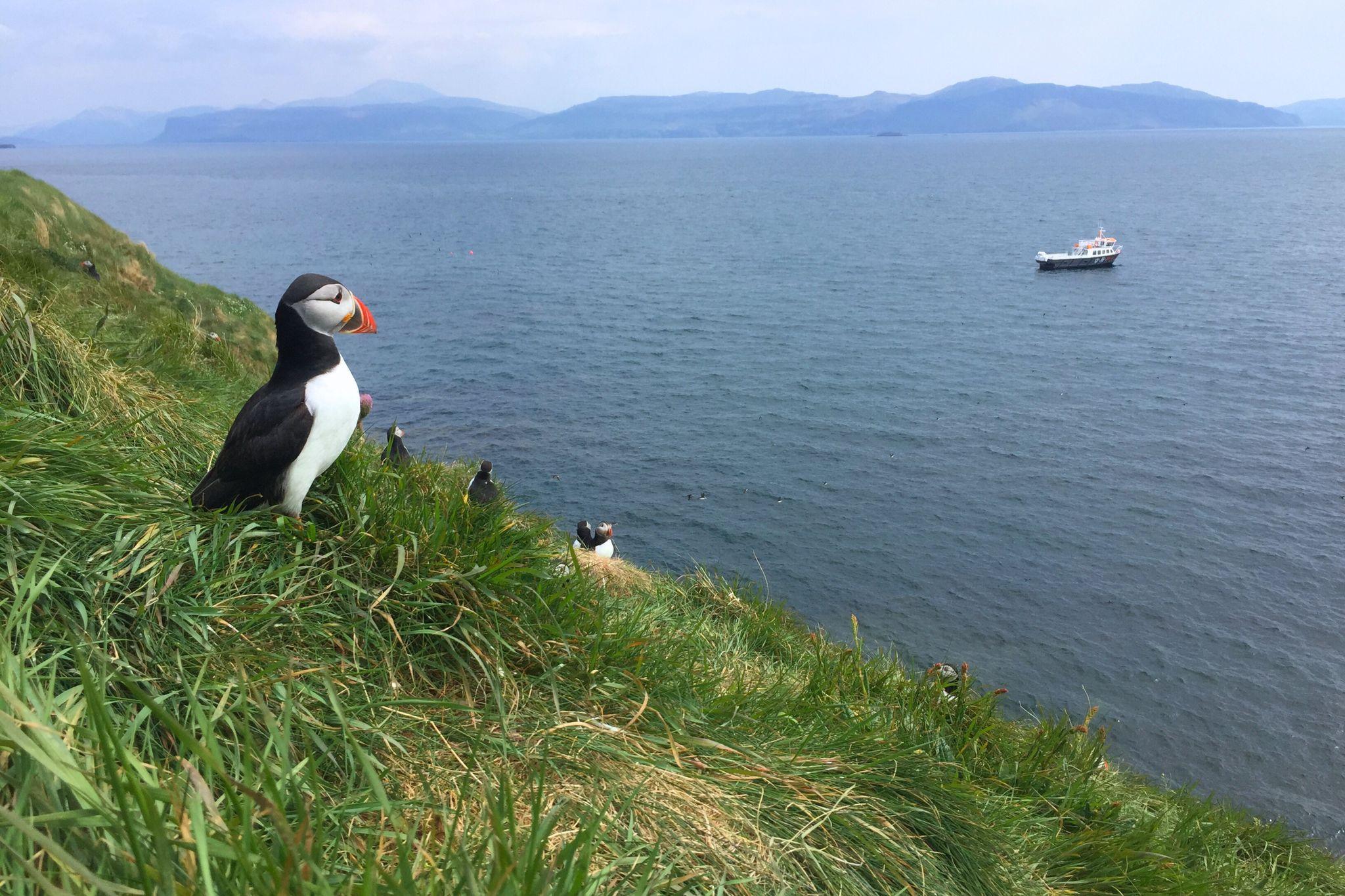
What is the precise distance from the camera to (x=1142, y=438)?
1538 inches

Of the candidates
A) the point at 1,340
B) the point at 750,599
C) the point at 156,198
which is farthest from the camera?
the point at 156,198

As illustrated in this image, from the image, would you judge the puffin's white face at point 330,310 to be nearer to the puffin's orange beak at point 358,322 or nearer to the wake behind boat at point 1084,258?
the puffin's orange beak at point 358,322

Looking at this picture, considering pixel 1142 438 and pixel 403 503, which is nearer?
pixel 403 503

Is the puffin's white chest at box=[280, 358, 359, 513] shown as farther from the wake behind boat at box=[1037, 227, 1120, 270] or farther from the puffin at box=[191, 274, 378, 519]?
the wake behind boat at box=[1037, 227, 1120, 270]

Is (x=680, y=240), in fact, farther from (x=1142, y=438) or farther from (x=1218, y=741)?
(x=1218, y=741)

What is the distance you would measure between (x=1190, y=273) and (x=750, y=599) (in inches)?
2979

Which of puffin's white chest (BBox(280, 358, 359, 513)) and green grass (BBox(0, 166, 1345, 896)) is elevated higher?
puffin's white chest (BBox(280, 358, 359, 513))

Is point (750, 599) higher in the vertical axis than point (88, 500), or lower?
lower

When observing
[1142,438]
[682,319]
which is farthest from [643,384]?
[1142,438]

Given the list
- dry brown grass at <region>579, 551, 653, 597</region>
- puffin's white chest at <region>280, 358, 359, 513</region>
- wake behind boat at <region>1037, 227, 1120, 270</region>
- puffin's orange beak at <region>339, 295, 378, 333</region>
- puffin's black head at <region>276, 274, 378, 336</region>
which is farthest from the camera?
wake behind boat at <region>1037, 227, 1120, 270</region>

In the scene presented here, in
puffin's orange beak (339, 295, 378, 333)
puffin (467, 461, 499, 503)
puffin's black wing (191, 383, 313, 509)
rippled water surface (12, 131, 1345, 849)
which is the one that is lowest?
rippled water surface (12, 131, 1345, 849)

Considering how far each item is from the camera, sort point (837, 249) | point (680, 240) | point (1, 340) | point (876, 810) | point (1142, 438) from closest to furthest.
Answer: point (876, 810) < point (1, 340) < point (1142, 438) < point (837, 249) < point (680, 240)

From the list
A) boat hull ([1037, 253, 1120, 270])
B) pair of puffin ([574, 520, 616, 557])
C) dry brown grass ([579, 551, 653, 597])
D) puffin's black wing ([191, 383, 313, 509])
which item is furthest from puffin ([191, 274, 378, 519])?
boat hull ([1037, 253, 1120, 270])

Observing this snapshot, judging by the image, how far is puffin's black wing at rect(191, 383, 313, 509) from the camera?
4.27 m
